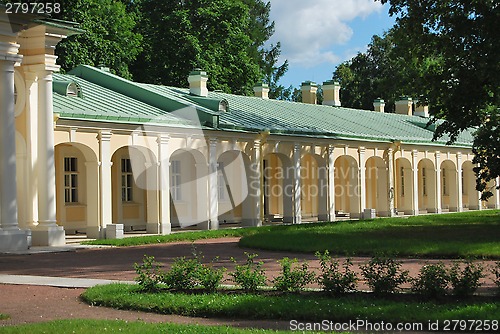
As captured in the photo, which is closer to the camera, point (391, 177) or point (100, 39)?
point (100, 39)

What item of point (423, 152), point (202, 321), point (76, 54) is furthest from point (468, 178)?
point (202, 321)

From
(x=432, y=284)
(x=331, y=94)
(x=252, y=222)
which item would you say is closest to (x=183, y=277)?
(x=432, y=284)

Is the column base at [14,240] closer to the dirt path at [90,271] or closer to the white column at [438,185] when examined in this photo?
the dirt path at [90,271]

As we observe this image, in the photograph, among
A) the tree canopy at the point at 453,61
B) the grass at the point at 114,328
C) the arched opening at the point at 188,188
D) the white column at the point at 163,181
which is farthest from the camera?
the arched opening at the point at 188,188

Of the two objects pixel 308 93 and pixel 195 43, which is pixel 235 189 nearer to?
pixel 195 43

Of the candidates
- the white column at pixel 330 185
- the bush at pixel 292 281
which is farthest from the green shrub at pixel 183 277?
the white column at pixel 330 185

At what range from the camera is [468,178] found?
5184cm

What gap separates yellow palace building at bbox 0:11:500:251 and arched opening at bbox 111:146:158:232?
0.16 ft

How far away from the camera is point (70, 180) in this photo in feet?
98.0

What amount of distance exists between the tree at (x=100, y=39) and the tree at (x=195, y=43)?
6.54ft

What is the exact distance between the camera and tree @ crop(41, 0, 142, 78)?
129 feet

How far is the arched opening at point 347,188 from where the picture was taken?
40.5m

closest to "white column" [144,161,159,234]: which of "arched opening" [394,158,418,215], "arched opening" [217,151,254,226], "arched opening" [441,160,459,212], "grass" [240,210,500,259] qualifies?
"arched opening" [217,151,254,226]

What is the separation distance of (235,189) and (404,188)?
42.8ft
